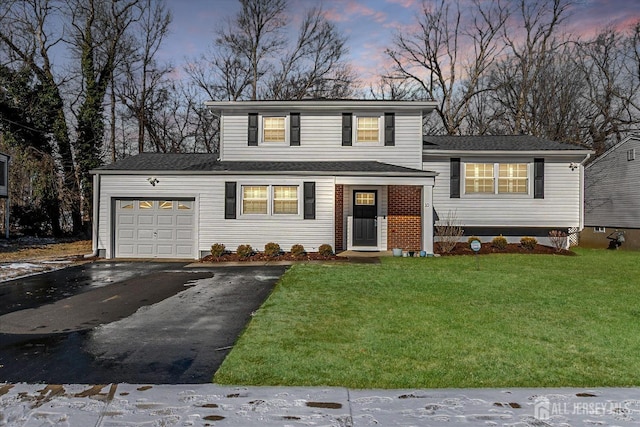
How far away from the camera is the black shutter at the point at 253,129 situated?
55.7 feet

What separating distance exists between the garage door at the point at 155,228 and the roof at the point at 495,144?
10.2 metres

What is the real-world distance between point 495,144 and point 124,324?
16.1m

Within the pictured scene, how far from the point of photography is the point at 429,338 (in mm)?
5480

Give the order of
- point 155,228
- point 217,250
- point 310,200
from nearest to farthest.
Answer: point 217,250 < point 310,200 < point 155,228

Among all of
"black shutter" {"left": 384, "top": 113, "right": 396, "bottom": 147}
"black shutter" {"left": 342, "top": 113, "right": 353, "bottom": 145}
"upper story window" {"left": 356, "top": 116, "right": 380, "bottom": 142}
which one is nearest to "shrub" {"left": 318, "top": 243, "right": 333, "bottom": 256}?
"black shutter" {"left": 342, "top": 113, "right": 353, "bottom": 145}

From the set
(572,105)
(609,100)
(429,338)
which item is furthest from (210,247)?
(609,100)

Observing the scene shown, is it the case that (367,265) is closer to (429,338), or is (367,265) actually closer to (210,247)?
(210,247)

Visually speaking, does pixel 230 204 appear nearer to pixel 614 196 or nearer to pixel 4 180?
pixel 4 180

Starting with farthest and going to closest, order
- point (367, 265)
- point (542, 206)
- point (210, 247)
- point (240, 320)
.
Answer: point (542, 206) → point (210, 247) → point (367, 265) → point (240, 320)

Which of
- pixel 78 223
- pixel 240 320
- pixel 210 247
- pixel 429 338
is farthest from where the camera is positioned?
pixel 78 223

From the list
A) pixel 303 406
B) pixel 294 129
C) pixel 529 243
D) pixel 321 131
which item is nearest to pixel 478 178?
pixel 529 243

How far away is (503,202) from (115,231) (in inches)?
600

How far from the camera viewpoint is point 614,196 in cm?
2311

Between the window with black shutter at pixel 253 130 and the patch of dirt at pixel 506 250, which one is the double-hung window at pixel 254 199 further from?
the patch of dirt at pixel 506 250
